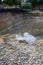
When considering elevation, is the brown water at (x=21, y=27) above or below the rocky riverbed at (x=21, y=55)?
below

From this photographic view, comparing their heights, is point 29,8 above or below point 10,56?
below

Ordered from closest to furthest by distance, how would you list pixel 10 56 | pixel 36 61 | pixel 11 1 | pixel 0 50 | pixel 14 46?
1. pixel 36 61
2. pixel 10 56
3. pixel 0 50
4. pixel 14 46
5. pixel 11 1

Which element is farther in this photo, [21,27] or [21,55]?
[21,27]

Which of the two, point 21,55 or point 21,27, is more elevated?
point 21,55

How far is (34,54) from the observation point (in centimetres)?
823

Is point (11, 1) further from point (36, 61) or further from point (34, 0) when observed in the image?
point (36, 61)

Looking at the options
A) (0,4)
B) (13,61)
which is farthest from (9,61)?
(0,4)

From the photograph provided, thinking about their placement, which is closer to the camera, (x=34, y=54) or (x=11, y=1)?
(x=34, y=54)

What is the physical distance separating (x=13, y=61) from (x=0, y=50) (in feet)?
5.79

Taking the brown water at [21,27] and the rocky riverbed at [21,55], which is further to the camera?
the brown water at [21,27]

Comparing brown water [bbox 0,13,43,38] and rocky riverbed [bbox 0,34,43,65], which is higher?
rocky riverbed [bbox 0,34,43,65]

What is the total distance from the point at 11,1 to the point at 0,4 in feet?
10.9

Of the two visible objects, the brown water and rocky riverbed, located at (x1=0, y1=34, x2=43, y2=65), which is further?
the brown water

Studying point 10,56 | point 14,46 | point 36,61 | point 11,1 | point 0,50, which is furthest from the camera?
point 11,1
